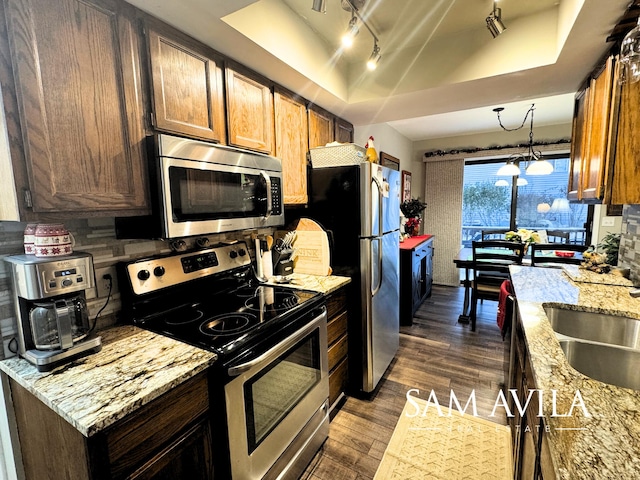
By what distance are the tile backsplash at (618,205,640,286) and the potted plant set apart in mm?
2486

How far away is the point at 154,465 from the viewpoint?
3.02 feet

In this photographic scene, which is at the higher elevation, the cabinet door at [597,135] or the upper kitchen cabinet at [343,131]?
the upper kitchen cabinet at [343,131]

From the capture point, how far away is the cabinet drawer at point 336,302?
1.96 m

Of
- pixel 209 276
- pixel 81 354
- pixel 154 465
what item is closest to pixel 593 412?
pixel 154 465

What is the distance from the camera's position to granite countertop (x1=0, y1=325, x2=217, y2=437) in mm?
812

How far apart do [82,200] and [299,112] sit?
152 centimetres

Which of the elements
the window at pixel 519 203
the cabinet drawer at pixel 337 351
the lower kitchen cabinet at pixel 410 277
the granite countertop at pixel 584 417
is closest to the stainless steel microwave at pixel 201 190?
the cabinet drawer at pixel 337 351

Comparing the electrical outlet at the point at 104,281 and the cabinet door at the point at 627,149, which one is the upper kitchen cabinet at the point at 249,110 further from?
the cabinet door at the point at 627,149

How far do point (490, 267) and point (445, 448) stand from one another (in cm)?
213

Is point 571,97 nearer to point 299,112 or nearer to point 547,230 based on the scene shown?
point 547,230

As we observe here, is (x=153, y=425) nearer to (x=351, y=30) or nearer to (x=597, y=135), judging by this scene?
(x=351, y=30)

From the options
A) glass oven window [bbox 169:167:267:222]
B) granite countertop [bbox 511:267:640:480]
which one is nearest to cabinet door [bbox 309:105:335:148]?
glass oven window [bbox 169:167:267:222]

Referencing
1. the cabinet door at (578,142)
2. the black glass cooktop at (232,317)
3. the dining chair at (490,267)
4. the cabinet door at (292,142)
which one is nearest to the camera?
the black glass cooktop at (232,317)

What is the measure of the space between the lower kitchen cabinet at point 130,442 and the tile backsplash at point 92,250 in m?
→ 0.24
